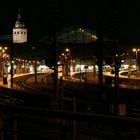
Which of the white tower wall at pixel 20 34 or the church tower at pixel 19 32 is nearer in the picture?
the white tower wall at pixel 20 34

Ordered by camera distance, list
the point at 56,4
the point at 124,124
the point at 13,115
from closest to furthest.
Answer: the point at 124,124 → the point at 13,115 → the point at 56,4

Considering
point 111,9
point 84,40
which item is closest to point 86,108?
point 111,9

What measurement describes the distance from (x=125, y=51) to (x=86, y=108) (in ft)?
243

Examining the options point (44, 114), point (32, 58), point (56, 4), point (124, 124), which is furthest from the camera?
point (32, 58)

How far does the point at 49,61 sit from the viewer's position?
19.9 m

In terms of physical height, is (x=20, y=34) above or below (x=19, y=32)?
below

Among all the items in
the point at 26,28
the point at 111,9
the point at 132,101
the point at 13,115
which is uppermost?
the point at 26,28

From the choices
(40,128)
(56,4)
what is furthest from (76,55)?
(40,128)

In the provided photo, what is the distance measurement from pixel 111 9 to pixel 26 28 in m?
153

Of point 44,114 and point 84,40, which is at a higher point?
point 84,40

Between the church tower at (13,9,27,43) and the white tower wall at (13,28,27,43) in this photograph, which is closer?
the white tower wall at (13,28,27,43)

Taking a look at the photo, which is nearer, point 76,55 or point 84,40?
point 76,55

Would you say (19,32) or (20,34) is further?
(20,34)

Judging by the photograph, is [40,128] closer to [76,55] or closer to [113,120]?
[113,120]
